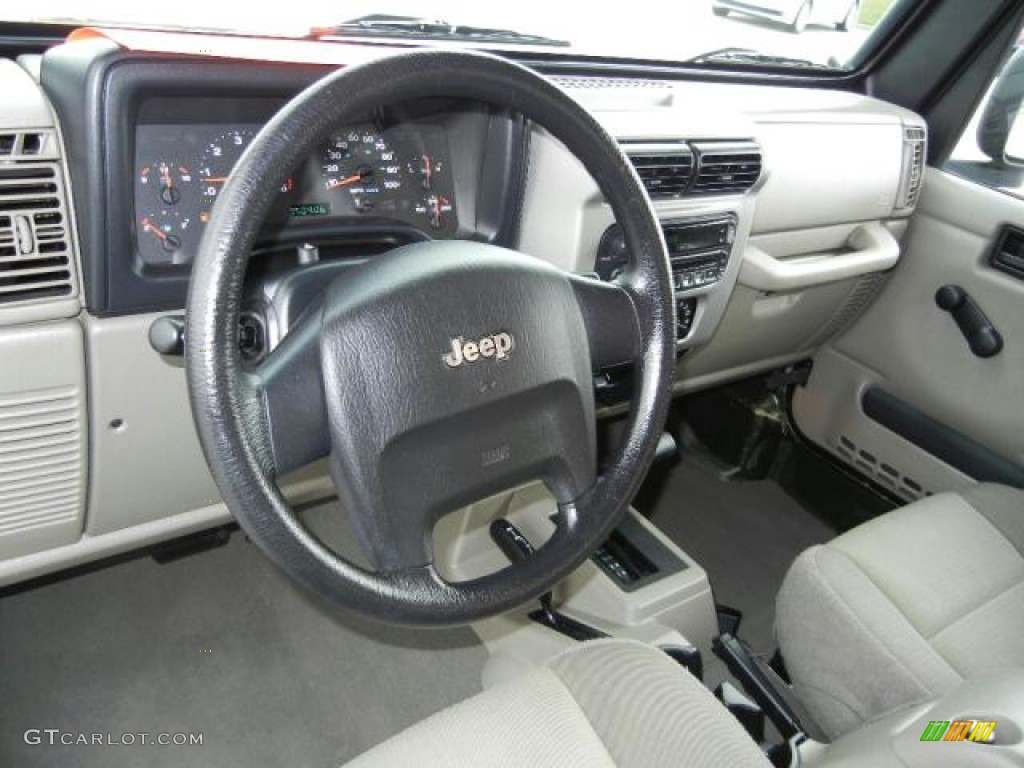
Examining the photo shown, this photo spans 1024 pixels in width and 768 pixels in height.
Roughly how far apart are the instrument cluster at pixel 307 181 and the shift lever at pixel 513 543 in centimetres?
58

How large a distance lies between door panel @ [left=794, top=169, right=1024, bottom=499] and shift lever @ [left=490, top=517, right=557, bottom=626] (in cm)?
103

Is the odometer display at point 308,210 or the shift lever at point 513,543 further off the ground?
the odometer display at point 308,210

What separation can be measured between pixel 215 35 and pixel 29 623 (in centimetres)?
119

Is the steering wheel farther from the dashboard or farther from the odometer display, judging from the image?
the odometer display

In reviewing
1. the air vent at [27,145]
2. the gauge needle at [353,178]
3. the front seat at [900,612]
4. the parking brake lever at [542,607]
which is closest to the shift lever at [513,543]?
the parking brake lever at [542,607]

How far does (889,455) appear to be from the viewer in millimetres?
2143

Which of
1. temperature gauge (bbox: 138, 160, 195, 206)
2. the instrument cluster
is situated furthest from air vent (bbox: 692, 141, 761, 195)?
temperature gauge (bbox: 138, 160, 195, 206)

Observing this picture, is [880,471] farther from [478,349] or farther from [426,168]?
[478,349]

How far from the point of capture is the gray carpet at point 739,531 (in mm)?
2021

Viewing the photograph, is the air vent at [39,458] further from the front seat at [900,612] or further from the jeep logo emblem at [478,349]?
the front seat at [900,612]

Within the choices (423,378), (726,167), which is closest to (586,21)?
(726,167)

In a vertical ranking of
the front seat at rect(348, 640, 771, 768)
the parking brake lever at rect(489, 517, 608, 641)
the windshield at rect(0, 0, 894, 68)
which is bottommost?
the parking brake lever at rect(489, 517, 608, 641)

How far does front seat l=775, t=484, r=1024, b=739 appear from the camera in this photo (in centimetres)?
121

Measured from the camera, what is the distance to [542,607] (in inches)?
66.3
